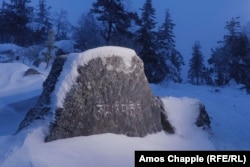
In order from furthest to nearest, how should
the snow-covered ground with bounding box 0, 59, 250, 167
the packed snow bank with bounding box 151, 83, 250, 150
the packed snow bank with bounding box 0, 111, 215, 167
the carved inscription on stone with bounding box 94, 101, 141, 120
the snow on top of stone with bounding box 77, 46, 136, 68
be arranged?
1. the packed snow bank with bounding box 151, 83, 250, 150
2. the snow on top of stone with bounding box 77, 46, 136, 68
3. the carved inscription on stone with bounding box 94, 101, 141, 120
4. the snow-covered ground with bounding box 0, 59, 250, 167
5. the packed snow bank with bounding box 0, 111, 215, 167

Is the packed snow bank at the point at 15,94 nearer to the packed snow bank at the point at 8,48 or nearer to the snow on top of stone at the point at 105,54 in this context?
the snow on top of stone at the point at 105,54

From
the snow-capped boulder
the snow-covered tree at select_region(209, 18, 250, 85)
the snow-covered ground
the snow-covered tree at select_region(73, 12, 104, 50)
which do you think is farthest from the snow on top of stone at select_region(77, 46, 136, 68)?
the snow-covered tree at select_region(209, 18, 250, 85)

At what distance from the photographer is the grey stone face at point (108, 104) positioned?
10.5m

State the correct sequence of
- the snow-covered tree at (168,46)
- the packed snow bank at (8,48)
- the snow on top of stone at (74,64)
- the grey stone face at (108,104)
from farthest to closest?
1. the packed snow bank at (8,48)
2. the snow-covered tree at (168,46)
3. the snow on top of stone at (74,64)
4. the grey stone face at (108,104)

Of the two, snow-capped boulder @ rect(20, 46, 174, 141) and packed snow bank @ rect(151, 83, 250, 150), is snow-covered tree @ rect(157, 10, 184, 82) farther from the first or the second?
snow-capped boulder @ rect(20, 46, 174, 141)

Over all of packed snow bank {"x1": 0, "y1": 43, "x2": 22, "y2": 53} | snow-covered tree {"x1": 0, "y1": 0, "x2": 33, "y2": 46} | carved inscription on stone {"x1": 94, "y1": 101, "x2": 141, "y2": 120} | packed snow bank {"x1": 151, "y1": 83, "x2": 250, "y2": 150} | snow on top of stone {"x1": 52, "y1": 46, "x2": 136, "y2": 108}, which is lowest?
packed snow bank {"x1": 151, "y1": 83, "x2": 250, "y2": 150}

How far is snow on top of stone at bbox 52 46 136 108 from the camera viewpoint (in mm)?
10797

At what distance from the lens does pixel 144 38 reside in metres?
30.6

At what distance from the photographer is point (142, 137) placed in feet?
39.4

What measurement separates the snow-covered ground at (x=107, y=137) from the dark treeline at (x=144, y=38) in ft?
21.3

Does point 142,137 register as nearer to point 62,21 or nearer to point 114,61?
point 114,61

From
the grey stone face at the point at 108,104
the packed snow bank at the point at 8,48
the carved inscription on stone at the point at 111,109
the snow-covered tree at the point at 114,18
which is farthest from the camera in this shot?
the packed snow bank at the point at 8,48

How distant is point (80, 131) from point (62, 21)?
6576 cm

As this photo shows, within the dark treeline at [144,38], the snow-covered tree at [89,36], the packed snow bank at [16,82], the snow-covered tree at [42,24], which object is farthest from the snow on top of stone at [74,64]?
the snow-covered tree at [42,24]
